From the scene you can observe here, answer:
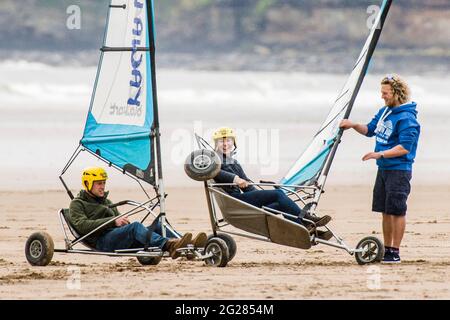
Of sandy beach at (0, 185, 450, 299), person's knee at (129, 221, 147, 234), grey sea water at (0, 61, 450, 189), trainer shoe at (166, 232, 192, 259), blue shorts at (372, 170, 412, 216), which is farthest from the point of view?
grey sea water at (0, 61, 450, 189)

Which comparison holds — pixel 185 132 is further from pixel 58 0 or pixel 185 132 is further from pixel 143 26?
pixel 58 0

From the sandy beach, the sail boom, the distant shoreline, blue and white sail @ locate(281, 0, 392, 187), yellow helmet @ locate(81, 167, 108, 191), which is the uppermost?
the distant shoreline

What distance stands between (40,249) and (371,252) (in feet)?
8.85

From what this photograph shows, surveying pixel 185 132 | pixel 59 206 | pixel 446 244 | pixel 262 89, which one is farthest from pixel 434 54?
pixel 446 244

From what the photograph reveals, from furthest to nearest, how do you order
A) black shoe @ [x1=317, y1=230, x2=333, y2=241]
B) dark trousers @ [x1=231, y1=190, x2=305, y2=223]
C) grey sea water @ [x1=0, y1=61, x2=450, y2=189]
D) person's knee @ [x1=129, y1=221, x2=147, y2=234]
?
grey sea water @ [x1=0, y1=61, x2=450, y2=189]
black shoe @ [x1=317, y1=230, x2=333, y2=241]
dark trousers @ [x1=231, y1=190, x2=305, y2=223]
person's knee @ [x1=129, y1=221, x2=147, y2=234]

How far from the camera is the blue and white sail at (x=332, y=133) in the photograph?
11.4m

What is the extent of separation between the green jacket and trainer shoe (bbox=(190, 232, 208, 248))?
0.67 meters

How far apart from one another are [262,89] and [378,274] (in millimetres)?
27910

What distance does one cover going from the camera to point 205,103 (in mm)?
35625

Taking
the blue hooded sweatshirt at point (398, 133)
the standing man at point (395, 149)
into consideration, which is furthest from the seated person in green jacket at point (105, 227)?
the blue hooded sweatshirt at point (398, 133)

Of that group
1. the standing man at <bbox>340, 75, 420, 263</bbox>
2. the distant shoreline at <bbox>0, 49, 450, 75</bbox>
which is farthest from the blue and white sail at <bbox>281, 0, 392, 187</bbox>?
the distant shoreline at <bbox>0, 49, 450, 75</bbox>

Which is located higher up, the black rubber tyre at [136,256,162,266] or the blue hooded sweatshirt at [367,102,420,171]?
the blue hooded sweatshirt at [367,102,420,171]

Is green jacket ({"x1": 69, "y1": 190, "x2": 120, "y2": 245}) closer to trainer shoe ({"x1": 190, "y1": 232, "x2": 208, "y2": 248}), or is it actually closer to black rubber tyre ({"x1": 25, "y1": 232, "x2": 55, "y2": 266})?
black rubber tyre ({"x1": 25, "y1": 232, "x2": 55, "y2": 266})

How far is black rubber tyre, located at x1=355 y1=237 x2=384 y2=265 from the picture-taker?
37.0 feet
